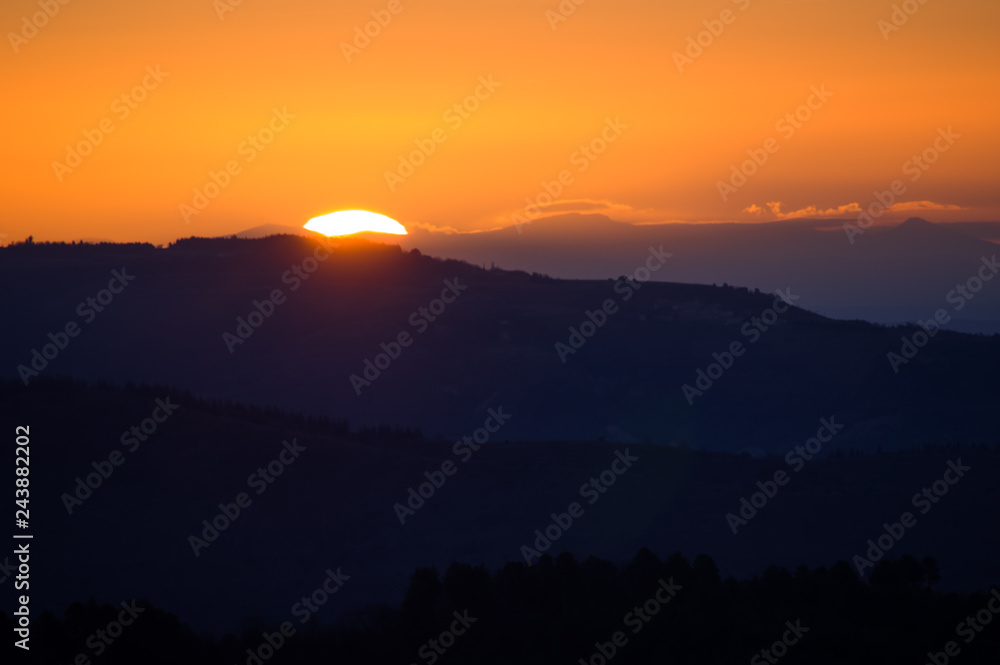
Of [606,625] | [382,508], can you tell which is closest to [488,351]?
[382,508]

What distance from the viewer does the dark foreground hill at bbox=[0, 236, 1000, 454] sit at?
96625 millimetres

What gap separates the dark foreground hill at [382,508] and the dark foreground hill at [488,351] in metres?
35.7

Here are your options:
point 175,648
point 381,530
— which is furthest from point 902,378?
point 175,648

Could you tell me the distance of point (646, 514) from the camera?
4950 centimetres

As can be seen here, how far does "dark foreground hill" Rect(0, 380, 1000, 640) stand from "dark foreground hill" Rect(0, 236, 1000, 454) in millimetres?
35699

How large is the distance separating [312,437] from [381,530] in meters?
11.2

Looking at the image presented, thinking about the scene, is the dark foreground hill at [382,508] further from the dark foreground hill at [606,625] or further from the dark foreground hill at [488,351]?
the dark foreground hill at [488,351]

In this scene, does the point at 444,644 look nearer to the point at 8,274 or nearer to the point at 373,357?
the point at 373,357

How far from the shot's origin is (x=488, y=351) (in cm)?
10706

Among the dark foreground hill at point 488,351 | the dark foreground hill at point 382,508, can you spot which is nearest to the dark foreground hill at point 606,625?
the dark foreground hill at point 382,508

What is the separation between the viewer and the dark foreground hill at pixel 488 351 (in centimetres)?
9662

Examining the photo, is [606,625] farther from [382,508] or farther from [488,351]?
[488,351]

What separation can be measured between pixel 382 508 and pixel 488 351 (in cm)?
5668

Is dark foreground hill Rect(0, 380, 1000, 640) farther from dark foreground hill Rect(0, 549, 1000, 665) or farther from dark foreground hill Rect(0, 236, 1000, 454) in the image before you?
dark foreground hill Rect(0, 236, 1000, 454)
